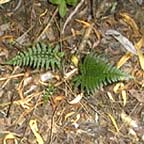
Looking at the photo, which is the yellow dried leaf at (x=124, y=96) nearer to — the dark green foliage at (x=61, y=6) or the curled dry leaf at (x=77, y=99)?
the curled dry leaf at (x=77, y=99)

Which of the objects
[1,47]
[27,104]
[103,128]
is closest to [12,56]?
[1,47]

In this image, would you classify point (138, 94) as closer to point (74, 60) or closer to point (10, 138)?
point (74, 60)

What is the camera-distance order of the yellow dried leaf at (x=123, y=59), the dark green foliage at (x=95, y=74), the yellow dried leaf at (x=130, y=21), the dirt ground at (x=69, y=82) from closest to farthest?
the dark green foliage at (x=95, y=74) → the dirt ground at (x=69, y=82) → the yellow dried leaf at (x=123, y=59) → the yellow dried leaf at (x=130, y=21)

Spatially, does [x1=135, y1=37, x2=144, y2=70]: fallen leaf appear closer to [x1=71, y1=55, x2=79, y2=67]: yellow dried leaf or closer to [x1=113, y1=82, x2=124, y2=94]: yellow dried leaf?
[x1=113, y1=82, x2=124, y2=94]: yellow dried leaf

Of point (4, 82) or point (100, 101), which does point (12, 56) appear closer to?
point (4, 82)

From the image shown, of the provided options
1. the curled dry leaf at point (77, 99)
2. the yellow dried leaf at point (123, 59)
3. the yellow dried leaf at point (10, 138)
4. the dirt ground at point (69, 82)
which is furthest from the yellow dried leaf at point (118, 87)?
the yellow dried leaf at point (10, 138)

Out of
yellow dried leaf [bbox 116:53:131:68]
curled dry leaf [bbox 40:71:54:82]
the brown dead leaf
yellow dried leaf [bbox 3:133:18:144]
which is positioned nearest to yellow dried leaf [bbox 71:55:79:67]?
curled dry leaf [bbox 40:71:54:82]
